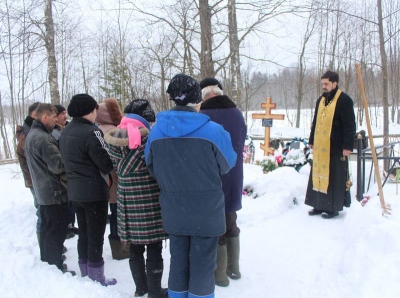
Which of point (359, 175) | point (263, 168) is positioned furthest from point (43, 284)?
point (263, 168)

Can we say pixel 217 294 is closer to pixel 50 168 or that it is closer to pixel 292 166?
pixel 50 168

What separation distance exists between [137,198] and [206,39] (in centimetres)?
511

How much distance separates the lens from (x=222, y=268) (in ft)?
9.98

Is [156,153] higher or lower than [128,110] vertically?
lower

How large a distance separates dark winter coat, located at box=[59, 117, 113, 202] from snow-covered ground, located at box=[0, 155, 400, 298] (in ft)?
2.34

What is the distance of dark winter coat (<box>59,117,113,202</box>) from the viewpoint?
2902mm

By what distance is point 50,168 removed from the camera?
3.20 m

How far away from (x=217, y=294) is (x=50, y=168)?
1922mm

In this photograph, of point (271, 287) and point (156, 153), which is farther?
point (271, 287)

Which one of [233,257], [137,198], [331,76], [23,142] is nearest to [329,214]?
[331,76]

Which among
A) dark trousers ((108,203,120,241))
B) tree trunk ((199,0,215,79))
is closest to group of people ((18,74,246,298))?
dark trousers ((108,203,120,241))

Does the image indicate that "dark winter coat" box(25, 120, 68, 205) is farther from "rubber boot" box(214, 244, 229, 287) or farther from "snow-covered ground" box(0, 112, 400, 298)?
"rubber boot" box(214, 244, 229, 287)

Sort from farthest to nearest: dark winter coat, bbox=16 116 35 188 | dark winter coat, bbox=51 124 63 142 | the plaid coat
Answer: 1. dark winter coat, bbox=51 124 63 142
2. dark winter coat, bbox=16 116 35 188
3. the plaid coat

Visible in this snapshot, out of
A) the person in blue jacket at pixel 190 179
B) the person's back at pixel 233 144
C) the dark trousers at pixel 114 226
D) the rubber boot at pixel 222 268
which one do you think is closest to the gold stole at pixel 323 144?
the person's back at pixel 233 144
